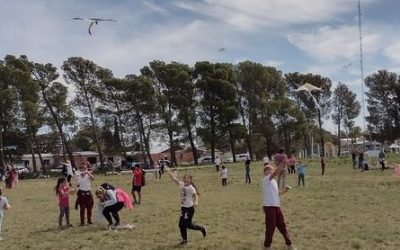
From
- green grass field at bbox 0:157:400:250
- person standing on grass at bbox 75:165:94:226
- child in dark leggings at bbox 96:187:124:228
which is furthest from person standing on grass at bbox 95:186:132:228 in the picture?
person standing on grass at bbox 75:165:94:226

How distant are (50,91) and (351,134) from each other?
179 feet

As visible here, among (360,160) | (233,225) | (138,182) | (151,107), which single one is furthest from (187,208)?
(151,107)

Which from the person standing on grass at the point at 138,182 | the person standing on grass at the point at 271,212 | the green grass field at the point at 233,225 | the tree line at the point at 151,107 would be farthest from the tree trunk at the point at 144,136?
the person standing on grass at the point at 271,212

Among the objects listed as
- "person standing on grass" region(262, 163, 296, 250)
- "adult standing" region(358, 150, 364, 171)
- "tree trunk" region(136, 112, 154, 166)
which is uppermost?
"tree trunk" region(136, 112, 154, 166)

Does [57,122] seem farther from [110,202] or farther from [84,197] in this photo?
[110,202]

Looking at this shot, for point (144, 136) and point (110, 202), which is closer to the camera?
point (110, 202)

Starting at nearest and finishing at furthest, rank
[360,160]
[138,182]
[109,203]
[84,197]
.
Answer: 1. [109,203]
2. [84,197]
3. [138,182]
4. [360,160]

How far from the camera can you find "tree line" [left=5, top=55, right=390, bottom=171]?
2741 inches

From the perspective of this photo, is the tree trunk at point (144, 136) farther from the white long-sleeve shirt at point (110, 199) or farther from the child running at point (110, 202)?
the white long-sleeve shirt at point (110, 199)

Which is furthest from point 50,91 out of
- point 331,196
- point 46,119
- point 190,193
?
point 190,193

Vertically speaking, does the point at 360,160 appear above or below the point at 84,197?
above

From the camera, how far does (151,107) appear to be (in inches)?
2859

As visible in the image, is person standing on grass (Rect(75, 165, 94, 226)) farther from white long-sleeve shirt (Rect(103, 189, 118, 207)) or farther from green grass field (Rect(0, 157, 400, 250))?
white long-sleeve shirt (Rect(103, 189, 118, 207))

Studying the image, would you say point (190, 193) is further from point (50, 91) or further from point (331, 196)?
point (50, 91)
